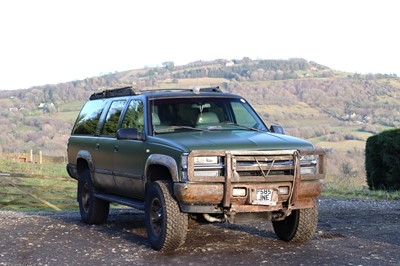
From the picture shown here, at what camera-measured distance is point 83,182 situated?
11.5 metres

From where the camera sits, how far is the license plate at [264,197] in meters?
8.15

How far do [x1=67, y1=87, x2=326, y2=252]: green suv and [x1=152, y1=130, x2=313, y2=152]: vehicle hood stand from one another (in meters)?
0.01

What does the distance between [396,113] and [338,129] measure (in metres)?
14.1

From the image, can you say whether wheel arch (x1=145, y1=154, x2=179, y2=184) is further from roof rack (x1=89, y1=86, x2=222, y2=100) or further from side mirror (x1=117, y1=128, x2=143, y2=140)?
roof rack (x1=89, y1=86, x2=222, y2=100)

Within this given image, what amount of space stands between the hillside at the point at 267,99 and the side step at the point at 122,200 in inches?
1971

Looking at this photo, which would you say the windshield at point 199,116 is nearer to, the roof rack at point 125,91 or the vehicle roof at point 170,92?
the vehicle roof at point 170,92

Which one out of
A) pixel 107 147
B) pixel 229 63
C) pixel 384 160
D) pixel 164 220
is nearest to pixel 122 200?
pixel 107 147

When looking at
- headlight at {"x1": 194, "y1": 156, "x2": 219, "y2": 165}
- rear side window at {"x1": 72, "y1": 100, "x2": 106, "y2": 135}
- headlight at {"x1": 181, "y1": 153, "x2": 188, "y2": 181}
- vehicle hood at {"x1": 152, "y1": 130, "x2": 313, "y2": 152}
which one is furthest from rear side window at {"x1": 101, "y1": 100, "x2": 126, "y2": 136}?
headlight at {"x1": 194, "y1": 156, "x2": 219, "y2": 165}

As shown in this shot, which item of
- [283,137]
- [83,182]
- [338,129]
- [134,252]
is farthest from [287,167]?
[338,129]

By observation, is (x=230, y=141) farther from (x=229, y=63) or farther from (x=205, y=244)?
(x=229, y=63)

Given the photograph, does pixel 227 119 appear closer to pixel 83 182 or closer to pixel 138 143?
pixel 138 143

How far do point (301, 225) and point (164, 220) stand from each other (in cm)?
186

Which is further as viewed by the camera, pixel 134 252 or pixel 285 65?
pixel 285 65

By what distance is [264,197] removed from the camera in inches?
322
